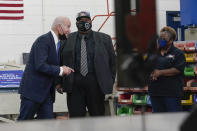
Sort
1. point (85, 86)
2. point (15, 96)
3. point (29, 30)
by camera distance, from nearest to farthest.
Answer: point (85, 86)
point (15, 96)
point (29, 30)

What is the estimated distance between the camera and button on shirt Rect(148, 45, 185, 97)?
163 inches

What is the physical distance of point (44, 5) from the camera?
8.98m

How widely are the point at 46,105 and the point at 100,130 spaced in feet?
9.08

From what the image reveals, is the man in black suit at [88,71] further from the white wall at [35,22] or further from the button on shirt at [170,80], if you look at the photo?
the white wall at [35,22]

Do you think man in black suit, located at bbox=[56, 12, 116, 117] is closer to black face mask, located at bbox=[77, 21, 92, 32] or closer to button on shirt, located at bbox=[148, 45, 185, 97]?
black face mask, located at bbox=[77, 21, 92, 32]

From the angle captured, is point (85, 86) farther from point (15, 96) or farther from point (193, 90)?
point (15, 96)

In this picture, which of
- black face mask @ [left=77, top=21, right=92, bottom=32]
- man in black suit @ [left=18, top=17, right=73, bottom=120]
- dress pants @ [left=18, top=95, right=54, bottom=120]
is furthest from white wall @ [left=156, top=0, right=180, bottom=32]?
dress pants @ [left=18, top=95, right=54, bottom=120]

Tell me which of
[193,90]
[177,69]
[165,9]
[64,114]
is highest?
[165,9]

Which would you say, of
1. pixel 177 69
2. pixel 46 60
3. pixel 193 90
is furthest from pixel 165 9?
pixel 46 60

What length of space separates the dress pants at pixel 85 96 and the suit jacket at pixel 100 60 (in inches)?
2.2

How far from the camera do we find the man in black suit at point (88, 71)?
393cm

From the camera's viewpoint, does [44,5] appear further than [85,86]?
Yes

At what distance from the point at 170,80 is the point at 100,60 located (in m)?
0.75

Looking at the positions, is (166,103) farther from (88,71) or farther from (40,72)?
(40,72)
